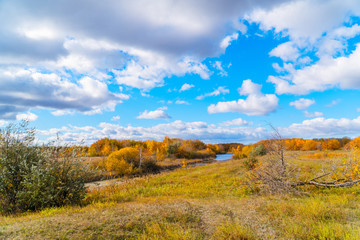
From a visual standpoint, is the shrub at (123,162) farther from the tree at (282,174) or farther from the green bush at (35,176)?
the tree at (282,174)

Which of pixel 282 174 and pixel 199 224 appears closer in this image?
pixel 199 224

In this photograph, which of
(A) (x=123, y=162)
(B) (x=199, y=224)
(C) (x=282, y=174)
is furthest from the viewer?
(A) (x=123, y=162)

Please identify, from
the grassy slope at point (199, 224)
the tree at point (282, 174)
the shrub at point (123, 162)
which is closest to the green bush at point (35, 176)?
the grassy slope at point (199, 224)

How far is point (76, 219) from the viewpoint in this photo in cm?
691

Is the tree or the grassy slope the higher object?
the tree

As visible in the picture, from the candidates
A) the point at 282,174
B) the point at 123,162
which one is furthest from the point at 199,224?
the point at 123,162

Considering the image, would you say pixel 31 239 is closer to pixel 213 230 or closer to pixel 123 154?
pixel 213 230

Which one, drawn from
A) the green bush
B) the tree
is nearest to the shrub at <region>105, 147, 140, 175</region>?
the green bush

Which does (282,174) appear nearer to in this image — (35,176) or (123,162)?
(35,176)

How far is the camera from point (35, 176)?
956cm

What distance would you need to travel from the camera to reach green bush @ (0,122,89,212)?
382 inches

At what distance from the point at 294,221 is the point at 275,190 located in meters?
5.51

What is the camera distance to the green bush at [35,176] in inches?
382

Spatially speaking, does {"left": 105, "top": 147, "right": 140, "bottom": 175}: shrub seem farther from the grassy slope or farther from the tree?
the grassy slope
